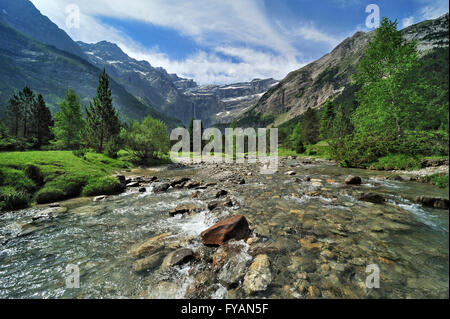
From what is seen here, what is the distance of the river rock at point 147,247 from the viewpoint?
591 cm

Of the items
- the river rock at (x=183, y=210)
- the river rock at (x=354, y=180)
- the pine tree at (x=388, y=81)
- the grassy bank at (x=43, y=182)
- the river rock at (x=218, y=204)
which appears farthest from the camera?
the river rock at (x=354, y=180)

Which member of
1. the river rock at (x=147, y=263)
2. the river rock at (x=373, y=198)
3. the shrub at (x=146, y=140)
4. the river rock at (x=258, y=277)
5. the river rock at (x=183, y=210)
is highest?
the shrub at (x=146, y=140)

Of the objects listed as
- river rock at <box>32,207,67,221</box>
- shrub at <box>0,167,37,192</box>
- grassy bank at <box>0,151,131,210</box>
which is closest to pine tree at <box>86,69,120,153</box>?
grassy bank at <box>0,151,131,210</box>

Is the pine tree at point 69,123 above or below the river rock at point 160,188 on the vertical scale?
above

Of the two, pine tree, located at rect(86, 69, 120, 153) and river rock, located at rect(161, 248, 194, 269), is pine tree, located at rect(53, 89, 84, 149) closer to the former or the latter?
pine tree, located at rect(86, 69, 120, 153)

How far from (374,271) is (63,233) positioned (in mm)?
11016

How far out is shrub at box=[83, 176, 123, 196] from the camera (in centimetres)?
1297

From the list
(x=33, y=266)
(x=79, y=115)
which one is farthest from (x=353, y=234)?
(x=79, y=115)

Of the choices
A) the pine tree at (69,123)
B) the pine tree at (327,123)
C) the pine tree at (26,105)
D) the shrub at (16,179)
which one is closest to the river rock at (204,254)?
the shrub at (16,179)

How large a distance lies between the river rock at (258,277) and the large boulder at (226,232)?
52.3 inches

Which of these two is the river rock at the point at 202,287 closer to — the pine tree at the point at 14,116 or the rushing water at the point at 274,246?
the rushing water at the point at 274,246

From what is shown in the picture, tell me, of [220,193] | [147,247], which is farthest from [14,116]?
[147,247]

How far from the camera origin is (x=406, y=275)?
4.09 m

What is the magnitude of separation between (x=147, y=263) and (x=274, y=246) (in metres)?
4.07
